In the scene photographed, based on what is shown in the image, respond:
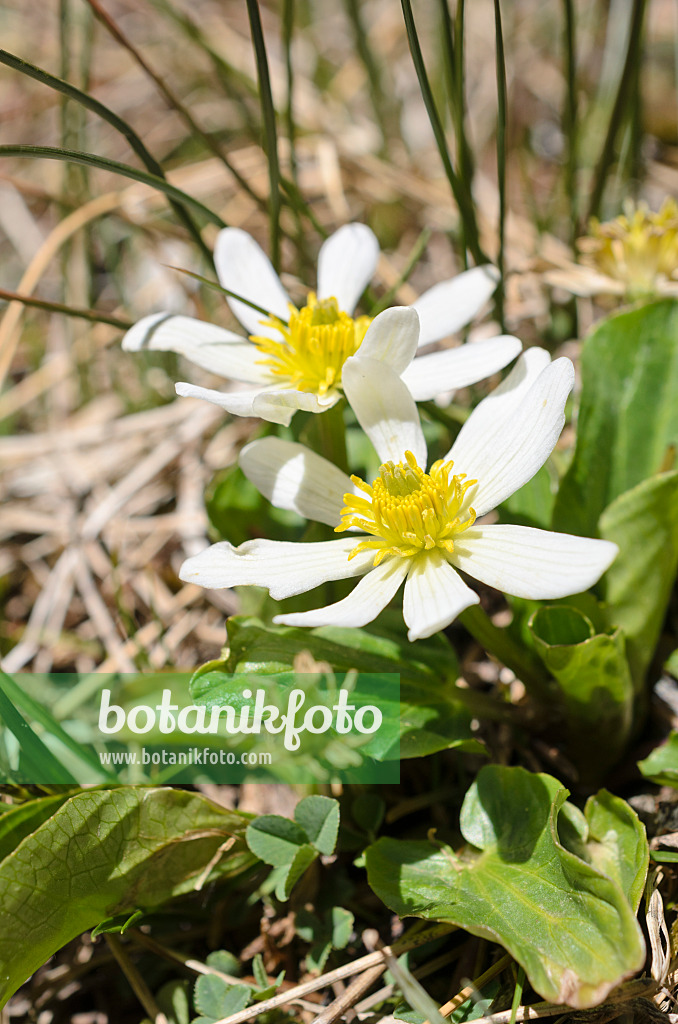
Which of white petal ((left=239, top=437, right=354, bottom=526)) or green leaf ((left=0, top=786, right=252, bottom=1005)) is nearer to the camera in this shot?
green leaf ((left=0, top=786, right=252, bottom=1005))

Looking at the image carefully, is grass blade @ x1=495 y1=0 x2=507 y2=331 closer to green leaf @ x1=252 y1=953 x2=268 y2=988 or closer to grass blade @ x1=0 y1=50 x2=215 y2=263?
grass blade @ x1=0 y1=50 x2=215 y2=263

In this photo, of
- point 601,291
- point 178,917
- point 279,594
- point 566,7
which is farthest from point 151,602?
point 566,7

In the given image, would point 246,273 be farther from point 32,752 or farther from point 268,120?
point 32,752

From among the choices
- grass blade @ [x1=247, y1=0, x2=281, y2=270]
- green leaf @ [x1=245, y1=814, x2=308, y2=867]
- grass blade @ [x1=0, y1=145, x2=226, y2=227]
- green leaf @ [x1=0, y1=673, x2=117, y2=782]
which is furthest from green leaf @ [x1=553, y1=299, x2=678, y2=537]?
green leaf @ [x1=0, y1=673, x2=117, y2=782]

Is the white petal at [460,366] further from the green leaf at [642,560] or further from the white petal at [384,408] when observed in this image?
the green leaf at [642,560]

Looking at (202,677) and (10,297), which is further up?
(10,297)

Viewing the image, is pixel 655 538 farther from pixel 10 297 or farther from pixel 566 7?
pixel 10 297
